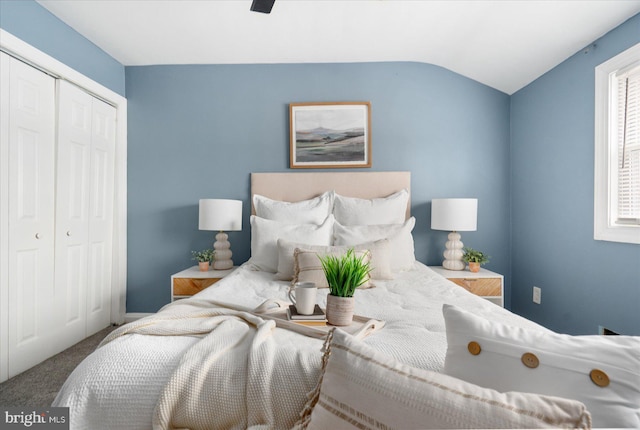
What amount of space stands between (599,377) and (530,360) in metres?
0.12

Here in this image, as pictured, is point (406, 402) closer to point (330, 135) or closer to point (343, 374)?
point (343, 374)

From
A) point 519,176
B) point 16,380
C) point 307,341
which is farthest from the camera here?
point 519,176

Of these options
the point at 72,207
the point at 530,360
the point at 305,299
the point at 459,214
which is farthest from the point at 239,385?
the point at 72,207

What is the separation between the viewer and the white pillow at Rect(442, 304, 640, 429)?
2.08 ft

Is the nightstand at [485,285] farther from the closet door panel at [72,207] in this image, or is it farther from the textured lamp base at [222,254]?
the closet door panel at [72,207]

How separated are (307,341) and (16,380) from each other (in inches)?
85.7

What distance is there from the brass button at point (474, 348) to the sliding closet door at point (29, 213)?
2631 mm

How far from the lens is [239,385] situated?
0.92 metres

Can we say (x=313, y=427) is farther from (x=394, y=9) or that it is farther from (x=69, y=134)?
(x=69, y=134)

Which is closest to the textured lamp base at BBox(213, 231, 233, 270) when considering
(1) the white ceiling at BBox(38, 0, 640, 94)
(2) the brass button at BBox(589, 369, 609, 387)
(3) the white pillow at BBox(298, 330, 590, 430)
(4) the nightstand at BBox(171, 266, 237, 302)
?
(4) the nightstand at BBox(171, 266, 237, 302)

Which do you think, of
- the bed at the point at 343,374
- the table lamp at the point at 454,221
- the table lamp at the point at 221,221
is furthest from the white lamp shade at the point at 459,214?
the table lamp at the point at 221,221

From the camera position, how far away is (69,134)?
251 centimetres

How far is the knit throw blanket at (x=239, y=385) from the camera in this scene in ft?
2.86

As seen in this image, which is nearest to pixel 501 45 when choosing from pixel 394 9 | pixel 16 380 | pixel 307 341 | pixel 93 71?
pixel 394 9
